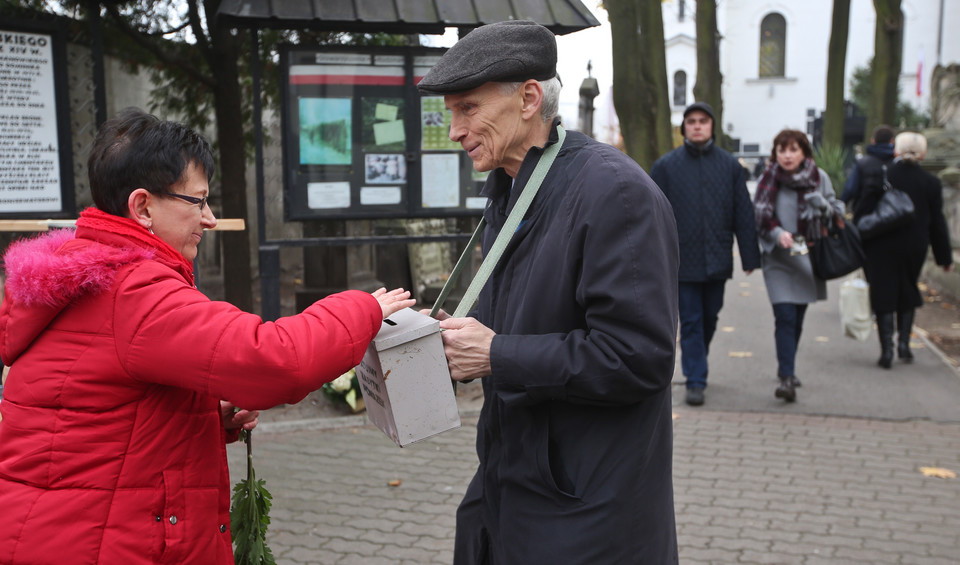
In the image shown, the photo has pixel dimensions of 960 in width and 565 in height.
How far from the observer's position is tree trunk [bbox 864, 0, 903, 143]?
54.4 ft

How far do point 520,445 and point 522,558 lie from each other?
248 millimetres

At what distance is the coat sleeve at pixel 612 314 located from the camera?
192 centimetres

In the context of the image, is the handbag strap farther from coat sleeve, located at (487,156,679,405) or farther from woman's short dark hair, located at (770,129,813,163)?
woman's short dark hair, located at (770,129,813,163)

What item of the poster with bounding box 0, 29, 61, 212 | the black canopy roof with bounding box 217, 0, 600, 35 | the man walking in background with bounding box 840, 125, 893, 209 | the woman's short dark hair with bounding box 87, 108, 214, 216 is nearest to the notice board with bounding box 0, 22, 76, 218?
the poster with bounding box 0, 29, 61, 212

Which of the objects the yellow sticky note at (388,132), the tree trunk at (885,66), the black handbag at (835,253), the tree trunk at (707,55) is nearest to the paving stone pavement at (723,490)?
the black handbag at (835,253)

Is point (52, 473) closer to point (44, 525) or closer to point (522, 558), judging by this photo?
point (44, 525)

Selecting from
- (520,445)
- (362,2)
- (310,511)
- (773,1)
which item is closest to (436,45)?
(362,2)

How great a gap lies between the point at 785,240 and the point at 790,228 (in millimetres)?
268

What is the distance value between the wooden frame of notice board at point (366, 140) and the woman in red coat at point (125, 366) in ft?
13.7

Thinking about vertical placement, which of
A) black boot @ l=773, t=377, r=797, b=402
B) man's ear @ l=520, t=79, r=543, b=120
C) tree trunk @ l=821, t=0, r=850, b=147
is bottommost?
black boot @ l=773, t=377, r=797, b=402

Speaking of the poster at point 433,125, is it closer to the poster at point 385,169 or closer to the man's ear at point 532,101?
the poster at point 385,169

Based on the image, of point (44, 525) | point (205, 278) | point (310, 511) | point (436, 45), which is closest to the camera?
point (44, 525)

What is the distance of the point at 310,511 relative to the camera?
464 cm

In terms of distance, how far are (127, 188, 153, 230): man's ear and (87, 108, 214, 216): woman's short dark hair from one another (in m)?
0.01
